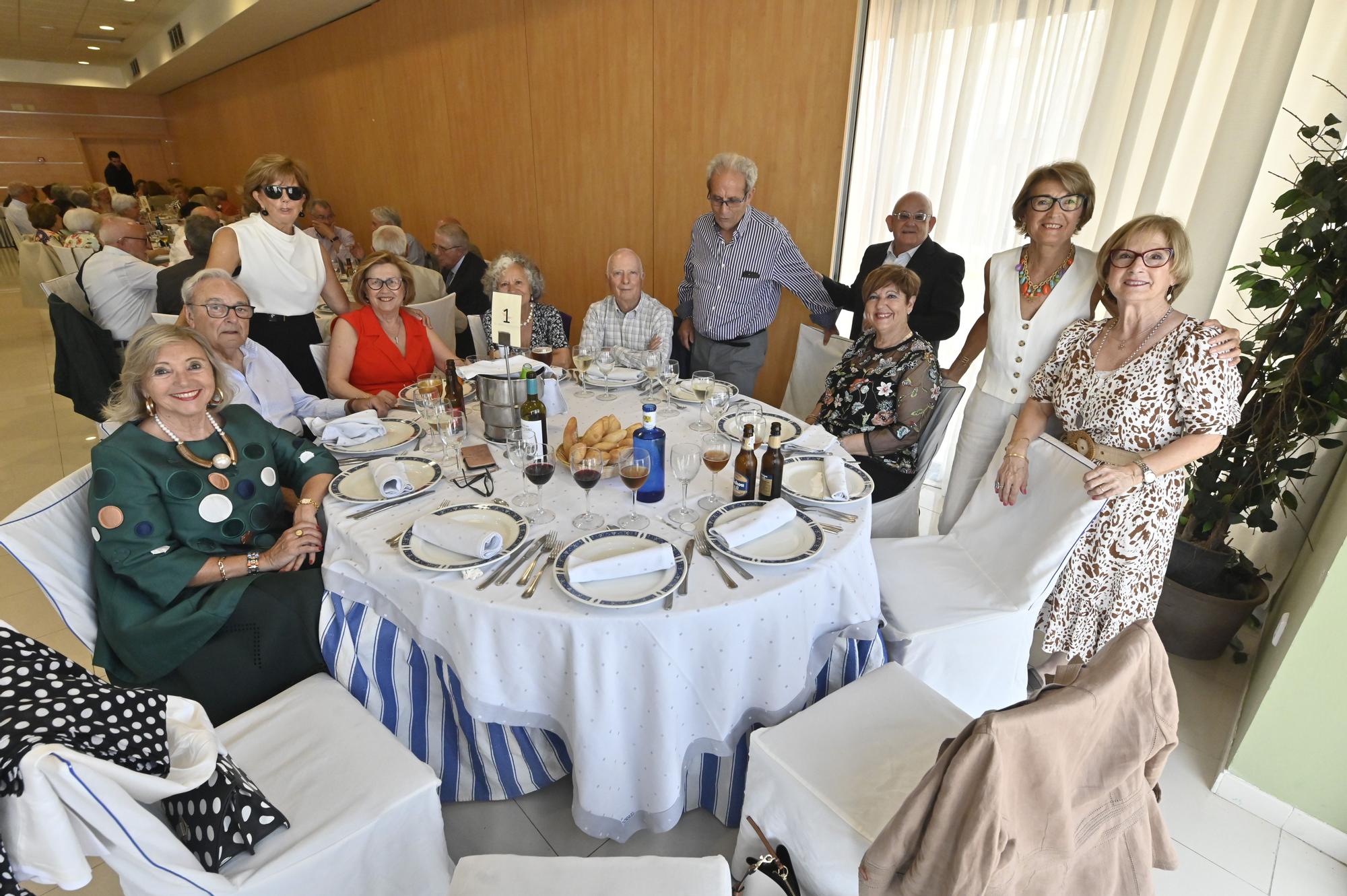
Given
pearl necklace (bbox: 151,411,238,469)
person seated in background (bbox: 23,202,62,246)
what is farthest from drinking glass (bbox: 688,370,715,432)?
person seated in background (bbox: 23,202,62,246)

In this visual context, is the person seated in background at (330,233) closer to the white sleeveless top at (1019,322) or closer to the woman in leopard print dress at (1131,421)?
the white sleeveless top at (1019,322)

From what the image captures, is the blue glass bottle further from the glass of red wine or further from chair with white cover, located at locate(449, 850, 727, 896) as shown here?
chair with white cover, located at locate(449, 850, 727, 896)

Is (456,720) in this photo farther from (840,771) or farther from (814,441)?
(814,441)

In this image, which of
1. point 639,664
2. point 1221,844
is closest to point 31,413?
point 639,664

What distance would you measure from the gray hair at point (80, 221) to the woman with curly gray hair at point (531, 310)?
633 centimetres

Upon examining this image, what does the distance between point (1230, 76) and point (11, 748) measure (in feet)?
13.2

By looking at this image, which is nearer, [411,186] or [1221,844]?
[1221,844]

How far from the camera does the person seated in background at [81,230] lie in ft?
22.5

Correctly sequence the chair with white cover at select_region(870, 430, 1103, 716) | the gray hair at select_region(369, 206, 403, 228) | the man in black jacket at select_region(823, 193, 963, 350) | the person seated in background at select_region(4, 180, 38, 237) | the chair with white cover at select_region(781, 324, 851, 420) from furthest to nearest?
the person seated in background at select_region(4, 180, 38, 237) < the gray hair at select_region(369, 206, 403, 228) < the man in black jacket at select_region(823, 193, 963, 350) < the chair with white cover at select_region(781, 324, 851, 420) < the chair with white cover at select_region(870, 430, 1103, 716)

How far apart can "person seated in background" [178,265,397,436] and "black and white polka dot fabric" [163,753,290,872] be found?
136 centimetres

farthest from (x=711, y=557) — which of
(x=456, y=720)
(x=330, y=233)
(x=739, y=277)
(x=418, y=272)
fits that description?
(x=330, y=233)

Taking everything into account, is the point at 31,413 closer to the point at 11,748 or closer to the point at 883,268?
the point at 11,748

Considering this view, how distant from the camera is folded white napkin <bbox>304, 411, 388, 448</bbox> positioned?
2.22 m

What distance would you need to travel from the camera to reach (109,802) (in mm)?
944
